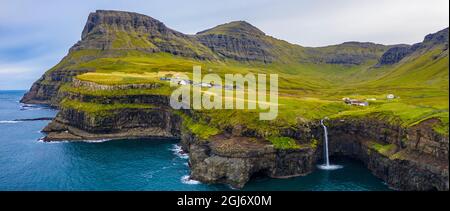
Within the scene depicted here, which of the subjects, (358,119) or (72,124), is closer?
(358,119)

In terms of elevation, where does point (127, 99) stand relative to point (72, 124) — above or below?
above

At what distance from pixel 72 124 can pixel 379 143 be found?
119 metres

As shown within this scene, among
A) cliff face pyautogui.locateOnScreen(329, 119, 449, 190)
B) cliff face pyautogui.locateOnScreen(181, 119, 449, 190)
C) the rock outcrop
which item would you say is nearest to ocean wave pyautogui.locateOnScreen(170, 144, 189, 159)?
cliff face pyautogui.locateOnScreen(181, 119, 449, 190)

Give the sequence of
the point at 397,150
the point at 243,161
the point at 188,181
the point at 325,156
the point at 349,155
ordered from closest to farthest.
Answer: the point at 397,150
the point at 243,161
the point at 188,181
the point at 325,156
the point at 349,155

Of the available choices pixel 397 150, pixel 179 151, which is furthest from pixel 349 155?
pixel 179 151

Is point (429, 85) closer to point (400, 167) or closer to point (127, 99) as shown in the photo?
point (400, 167)

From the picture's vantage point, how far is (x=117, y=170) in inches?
3836

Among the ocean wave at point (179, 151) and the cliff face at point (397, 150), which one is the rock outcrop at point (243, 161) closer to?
the cliff face at point (397, 150)

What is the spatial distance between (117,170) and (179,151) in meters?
25.2

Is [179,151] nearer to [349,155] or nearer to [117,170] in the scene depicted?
[117,170]

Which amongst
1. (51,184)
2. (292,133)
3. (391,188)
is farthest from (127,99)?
(391,188)
